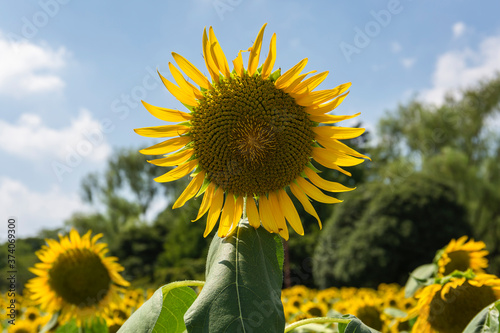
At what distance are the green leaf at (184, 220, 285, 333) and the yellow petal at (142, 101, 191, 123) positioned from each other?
47cm

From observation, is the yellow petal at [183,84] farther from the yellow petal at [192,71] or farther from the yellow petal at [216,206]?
the yellow petal at [216,206]

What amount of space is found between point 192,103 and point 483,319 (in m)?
1.40

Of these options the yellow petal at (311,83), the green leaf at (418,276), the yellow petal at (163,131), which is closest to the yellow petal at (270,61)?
the yellow petal at (311,83)

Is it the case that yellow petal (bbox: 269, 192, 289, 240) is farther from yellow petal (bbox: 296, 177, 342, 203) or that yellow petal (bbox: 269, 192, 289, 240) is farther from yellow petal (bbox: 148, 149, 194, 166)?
yellow petal (bbox: 148, 149, 194, 166)

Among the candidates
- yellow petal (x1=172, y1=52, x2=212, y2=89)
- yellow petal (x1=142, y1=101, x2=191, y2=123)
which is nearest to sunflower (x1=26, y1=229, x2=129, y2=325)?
yellow petal (x1=142, y1=101, x2=191, y2=123)

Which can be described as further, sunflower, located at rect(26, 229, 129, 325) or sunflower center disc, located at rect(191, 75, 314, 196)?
sunflower, located at rect(26, 229, 129, 325)

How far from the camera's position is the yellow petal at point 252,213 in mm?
1527

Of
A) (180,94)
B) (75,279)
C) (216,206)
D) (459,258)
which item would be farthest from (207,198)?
(459,258)

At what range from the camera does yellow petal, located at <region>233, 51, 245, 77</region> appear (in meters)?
1.50

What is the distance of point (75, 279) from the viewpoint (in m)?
3.11

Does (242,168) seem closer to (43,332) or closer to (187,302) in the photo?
(187,302)

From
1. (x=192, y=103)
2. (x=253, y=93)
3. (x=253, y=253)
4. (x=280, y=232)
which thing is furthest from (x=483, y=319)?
(x=192, y=103)

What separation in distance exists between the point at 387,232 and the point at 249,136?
13.1 metres

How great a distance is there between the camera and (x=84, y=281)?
10.3 ft
